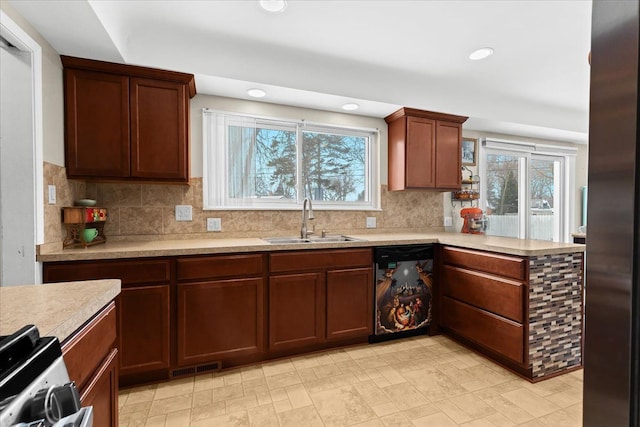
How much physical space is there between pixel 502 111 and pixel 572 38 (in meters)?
1.21

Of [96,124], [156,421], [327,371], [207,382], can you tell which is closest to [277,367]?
[327,371]

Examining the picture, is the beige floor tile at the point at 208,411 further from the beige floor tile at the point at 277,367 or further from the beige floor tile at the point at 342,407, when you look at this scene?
the beige floor tile at the point at 342,407

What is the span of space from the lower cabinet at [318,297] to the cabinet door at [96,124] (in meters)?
1.35

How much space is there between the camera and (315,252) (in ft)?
7.98

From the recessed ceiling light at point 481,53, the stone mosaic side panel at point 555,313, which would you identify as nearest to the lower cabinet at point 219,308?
the stone mosaic side panel at point 555,313

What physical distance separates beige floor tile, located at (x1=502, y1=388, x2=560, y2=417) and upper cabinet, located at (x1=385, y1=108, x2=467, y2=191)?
1.90 meters

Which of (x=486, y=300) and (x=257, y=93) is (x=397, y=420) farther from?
(x=257, y=93)

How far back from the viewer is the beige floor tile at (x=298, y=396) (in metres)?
1.86

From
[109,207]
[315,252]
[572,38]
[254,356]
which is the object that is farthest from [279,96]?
[572,38]

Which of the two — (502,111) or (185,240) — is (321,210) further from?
(502,111)

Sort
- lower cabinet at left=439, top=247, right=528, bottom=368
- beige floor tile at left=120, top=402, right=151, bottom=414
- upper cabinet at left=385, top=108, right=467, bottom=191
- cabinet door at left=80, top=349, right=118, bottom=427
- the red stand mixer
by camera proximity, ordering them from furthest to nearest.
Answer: the red stand mixer < upper cabinet at left=385, top=108, right=467, bottom=191 < lower cabinet at left=439, top=247, right=528, bottom=368 < beige floor tile at left=120, top=402, right=151, bottom=414 < cabinet door at left=80, top=349, right=118, bottom=427

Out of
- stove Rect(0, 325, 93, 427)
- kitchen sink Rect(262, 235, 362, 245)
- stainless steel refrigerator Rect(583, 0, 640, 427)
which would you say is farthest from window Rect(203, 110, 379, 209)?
stainless steel refrigerator Rect(583, 0, 640, 427)

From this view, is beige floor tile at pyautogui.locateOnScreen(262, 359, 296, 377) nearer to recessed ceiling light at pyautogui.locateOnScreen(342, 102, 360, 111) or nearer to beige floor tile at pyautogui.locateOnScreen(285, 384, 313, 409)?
beige floor tile at pyautogui.locateOnScreen(285, 384, 313, 409)

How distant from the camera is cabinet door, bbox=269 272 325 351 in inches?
91.1
